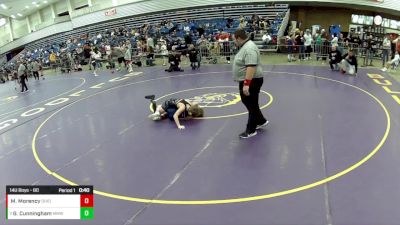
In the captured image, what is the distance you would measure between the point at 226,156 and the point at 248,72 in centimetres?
162

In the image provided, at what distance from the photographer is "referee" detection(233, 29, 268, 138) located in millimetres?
6875

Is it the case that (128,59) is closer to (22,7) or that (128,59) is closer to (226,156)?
(226,156)

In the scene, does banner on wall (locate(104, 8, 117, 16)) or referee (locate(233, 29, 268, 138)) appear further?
banner on wall (locate(104, 8, 117, 16))

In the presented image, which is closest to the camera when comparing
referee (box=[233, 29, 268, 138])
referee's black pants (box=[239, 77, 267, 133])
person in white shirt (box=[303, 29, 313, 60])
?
referee (box=[233, 29, 268, 138])

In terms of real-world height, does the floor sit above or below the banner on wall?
below

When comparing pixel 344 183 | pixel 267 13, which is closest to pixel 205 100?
pixel 344 183

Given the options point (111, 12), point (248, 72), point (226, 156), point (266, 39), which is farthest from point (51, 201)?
point (111, 12)

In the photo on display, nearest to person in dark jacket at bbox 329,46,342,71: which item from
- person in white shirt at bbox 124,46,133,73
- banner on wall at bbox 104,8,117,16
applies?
person in white shirt at bbox 124,46,133,73

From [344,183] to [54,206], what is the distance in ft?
13.1

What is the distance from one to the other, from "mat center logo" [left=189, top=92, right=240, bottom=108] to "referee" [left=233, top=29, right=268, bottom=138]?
2644 mm

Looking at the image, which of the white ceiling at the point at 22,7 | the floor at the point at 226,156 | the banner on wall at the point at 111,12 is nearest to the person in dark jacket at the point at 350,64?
the floor at the point at 226,156

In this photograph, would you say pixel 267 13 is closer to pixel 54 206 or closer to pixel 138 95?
pixel 138 95

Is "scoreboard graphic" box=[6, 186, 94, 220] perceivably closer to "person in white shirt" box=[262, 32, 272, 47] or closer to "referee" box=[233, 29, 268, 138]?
"referee" box=[233, 29, 268, 138]

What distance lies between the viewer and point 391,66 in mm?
14719
